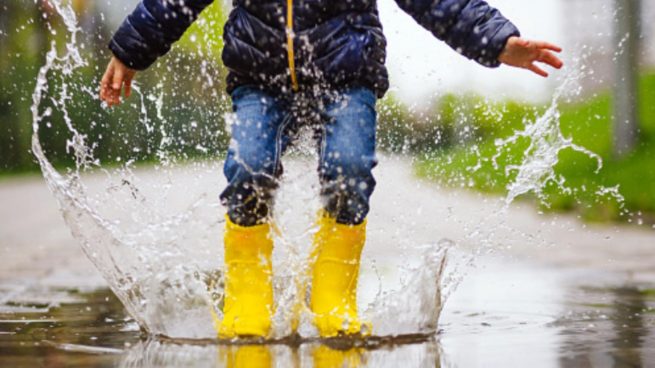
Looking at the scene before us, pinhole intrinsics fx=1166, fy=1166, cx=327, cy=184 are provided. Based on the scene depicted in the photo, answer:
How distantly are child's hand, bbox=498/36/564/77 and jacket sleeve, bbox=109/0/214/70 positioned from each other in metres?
0.92

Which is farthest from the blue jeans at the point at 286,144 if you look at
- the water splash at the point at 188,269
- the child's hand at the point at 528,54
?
the child's hand at the point at 528,54

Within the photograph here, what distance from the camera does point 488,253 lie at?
6574 mm

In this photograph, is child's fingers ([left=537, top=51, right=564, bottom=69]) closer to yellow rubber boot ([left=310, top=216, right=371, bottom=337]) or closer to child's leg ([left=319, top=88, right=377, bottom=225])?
child's leg ([left=319, top=88, right=377, bottom=225])

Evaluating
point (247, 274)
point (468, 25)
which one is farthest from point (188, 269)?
point (468, 25)

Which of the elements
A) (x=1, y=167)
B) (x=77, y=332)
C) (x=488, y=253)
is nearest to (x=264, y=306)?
(x=77, y=332)

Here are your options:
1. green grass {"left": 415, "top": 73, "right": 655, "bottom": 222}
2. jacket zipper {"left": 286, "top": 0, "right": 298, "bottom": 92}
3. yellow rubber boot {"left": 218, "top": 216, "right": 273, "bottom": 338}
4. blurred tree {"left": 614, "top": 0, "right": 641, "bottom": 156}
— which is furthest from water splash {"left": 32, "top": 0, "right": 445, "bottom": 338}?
blurred tree {"left": 614, "top": 0, "right": 641, "bottom": 156}

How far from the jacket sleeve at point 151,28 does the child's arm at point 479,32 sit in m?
0.67

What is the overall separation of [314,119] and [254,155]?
0.25 m

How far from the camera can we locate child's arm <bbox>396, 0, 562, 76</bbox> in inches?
136

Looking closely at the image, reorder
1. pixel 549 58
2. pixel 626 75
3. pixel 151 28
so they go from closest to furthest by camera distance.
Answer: pixel 549 58 < pixel 151 28 < pixel 626 75

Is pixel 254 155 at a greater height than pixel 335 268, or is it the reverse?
pixel 254 155

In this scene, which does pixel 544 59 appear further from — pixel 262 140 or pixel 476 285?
pixel 476 285

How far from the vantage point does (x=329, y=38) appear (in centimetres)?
333

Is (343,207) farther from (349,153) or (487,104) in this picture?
(487,104)
